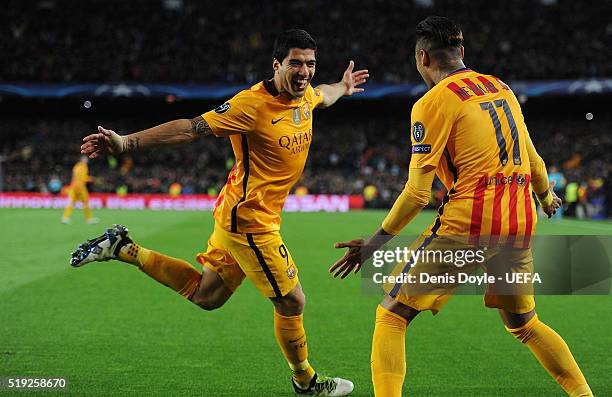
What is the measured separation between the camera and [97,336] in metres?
6.99

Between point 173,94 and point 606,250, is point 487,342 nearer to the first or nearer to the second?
point 606,250

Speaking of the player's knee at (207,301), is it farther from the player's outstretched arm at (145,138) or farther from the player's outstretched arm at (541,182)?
the player's outstretched arm at (541,182)

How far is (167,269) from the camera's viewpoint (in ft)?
18.3

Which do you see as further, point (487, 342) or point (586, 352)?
point (487, 342)

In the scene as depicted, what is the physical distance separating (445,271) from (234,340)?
3.25 metres

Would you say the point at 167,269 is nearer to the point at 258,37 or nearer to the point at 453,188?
the point at 453,188

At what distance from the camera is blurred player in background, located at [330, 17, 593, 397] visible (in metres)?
4.05

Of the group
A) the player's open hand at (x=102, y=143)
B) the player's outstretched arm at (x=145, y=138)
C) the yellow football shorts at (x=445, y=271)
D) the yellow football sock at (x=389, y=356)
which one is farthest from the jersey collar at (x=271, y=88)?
the yellow football sock at (x=389, y=356)

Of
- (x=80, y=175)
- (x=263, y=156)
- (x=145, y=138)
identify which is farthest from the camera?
(x=80, y=175)

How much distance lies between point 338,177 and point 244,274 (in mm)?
34413

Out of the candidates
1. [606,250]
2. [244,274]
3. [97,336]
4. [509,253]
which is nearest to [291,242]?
[606,250]

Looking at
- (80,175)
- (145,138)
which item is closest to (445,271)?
(145,138)

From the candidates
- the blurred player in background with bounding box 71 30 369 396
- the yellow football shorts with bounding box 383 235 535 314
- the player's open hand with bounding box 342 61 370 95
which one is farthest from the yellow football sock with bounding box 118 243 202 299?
the player's open hand with bounding box 342 61 370 95

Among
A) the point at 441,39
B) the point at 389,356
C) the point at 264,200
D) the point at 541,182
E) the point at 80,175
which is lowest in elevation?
the point at 80,175
